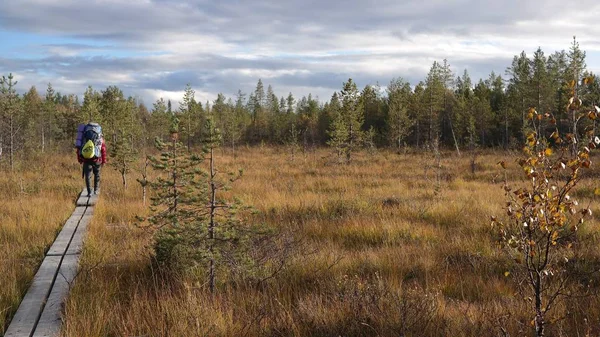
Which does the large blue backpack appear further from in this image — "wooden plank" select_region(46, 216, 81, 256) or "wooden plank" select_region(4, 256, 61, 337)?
"wooden plank" select_region(4, 256, 61, 337)

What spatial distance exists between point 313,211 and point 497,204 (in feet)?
12.2

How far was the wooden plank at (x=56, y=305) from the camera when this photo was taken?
3412 mm

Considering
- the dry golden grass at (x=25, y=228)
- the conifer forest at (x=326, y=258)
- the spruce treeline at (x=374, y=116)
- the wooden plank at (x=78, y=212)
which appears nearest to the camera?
the conifer forest at (x=326, y=258)

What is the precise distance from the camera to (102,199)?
30.6ft

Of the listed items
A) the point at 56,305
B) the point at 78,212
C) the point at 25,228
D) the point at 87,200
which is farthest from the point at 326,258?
the point at 87,200

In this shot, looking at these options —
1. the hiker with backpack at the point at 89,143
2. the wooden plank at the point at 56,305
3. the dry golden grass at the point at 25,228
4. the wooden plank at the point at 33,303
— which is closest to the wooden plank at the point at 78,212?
the dry golden grass at the point at 25,228

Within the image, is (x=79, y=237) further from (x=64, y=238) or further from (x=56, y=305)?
(x=56, y=305)

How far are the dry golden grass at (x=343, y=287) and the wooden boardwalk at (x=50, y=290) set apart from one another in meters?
0.14

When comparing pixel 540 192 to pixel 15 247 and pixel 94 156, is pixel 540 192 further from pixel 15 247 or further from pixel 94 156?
pixel 94 156

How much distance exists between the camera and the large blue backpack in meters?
8.98

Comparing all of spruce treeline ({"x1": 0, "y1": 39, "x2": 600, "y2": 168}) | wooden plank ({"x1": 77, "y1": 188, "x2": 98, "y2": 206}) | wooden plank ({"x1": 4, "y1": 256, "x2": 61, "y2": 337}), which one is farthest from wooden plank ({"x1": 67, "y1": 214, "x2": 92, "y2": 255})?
spruce treeline ({"x1": 0, "y1": 39, "x2": 600, "y2": 168})

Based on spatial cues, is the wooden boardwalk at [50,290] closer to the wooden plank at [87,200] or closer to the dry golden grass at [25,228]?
the dry golden grass at [25,228]

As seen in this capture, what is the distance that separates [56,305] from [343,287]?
247cm

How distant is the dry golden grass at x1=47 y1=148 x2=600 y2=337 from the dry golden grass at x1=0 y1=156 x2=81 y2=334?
0.52 m
